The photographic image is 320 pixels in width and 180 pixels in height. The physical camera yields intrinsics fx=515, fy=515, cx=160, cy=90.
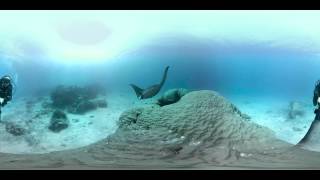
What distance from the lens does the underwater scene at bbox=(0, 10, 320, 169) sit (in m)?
3.82

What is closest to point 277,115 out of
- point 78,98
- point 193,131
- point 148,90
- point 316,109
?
point 316,109

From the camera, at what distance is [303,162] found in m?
3.81

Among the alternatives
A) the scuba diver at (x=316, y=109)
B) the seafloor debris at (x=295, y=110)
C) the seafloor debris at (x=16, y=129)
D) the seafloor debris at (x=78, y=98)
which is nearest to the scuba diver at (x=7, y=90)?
the seafloor debris at (x=16, y=129)

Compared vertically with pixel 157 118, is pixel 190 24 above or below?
above

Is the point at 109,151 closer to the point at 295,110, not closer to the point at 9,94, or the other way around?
the point at 9,94

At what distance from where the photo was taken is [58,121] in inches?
152

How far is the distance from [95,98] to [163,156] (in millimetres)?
672

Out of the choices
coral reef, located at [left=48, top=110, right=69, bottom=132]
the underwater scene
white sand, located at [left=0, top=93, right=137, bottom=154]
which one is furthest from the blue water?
coral reef, located at [left=48, top=110, right=69, bottom=132]

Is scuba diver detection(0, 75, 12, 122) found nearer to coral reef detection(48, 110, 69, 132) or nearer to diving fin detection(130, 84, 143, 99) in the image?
coral reef detection(48, 110, 69, 132)

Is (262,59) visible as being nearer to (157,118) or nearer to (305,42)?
(305,42)

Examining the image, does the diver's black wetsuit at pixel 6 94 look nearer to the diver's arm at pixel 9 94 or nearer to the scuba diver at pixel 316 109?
the diver's arm at pixel 9 94
